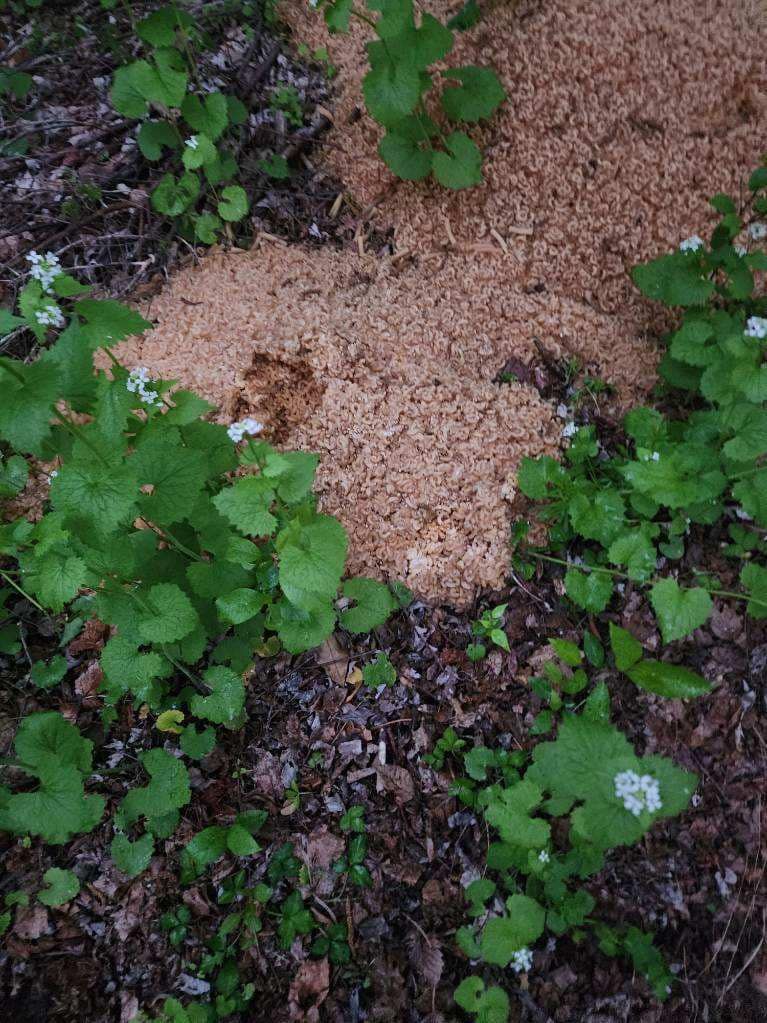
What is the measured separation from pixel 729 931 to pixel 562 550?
1384mm

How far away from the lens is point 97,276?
3328 millimetres

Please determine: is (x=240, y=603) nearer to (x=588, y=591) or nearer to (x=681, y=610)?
(x=588, y=591)

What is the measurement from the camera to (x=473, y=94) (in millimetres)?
3039

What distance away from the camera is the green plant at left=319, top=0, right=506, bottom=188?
9.09 ft

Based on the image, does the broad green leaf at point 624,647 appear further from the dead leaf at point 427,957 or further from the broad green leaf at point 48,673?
the broad green leaf at point 48,673

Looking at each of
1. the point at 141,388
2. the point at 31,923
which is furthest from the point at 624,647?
the point at 31,923

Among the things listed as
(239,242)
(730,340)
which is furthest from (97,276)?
(730,340)

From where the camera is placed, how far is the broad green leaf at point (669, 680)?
6.87 feet

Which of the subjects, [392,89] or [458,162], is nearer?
[392,89]

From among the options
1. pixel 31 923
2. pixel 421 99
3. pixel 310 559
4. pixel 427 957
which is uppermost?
pixel 421 99

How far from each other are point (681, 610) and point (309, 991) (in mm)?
1757

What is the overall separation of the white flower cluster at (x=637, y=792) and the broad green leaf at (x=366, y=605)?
972 millimetres

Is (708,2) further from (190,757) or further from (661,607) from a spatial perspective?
(190,757)

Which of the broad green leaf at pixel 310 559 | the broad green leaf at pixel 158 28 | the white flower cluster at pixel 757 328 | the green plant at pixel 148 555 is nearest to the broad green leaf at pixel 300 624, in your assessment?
the green plant at pixel 148 555
